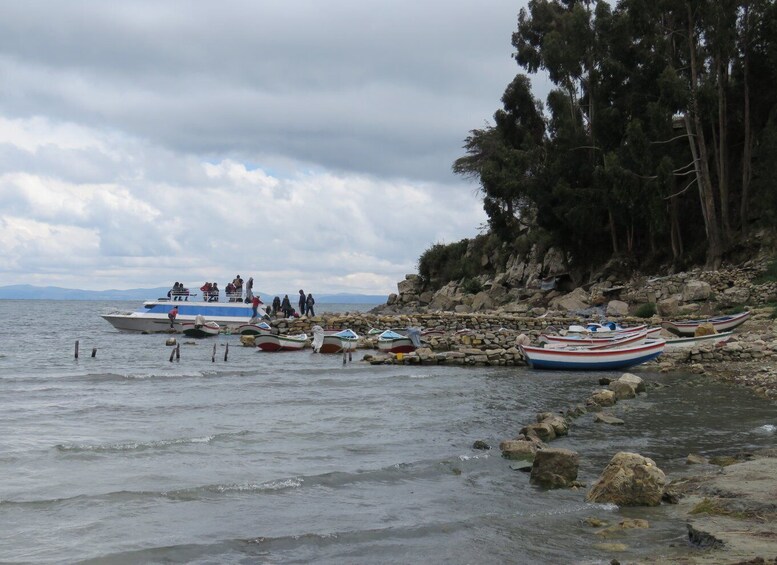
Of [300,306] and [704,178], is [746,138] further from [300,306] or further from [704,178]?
[300,306]

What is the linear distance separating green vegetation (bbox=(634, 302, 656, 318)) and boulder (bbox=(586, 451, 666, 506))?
28.9 meters

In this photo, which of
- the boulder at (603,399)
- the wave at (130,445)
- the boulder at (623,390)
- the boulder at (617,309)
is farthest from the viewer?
the boulder at (617,309)

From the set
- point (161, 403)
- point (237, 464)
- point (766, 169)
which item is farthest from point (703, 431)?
point (766, 169)

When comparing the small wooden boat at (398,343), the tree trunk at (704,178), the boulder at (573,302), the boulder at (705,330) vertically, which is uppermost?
the tree trunk at (704,178)

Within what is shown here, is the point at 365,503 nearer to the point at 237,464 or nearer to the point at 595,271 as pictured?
the point at 237,464

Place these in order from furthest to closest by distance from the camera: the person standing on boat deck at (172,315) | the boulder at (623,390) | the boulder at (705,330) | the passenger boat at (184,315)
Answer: the passenger boat at (184,315) → the person standing on boat deck at (172,315) → the boulder at (705,330) → the boulder at (623,390)

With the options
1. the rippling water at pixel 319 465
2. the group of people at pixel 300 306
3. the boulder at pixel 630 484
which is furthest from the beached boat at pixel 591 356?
the group of people at pixel 300 306

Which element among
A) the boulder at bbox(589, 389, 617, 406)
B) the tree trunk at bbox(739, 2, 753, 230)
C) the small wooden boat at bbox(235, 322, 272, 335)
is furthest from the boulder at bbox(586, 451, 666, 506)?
the small wooden boat at bbox(235, 322, 272, 335)

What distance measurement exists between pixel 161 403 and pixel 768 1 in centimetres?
3343

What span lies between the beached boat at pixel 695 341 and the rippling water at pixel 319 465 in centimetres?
325

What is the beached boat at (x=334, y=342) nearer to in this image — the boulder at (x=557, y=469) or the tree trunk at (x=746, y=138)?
the tree trunk at (x=746, y=138)

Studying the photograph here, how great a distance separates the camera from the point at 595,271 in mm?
49812

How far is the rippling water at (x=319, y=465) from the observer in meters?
8.84

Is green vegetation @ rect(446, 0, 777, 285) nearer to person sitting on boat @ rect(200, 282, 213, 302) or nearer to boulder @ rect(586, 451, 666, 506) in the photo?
person sitting on boat @ rect(200, 282, 213, 302)
